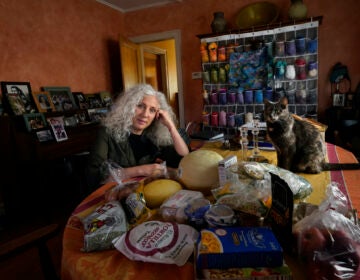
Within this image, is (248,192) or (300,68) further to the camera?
(300,68)

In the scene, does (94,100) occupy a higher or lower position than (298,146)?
A: higher

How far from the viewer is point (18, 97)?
2.61 metres

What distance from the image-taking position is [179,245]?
557mm

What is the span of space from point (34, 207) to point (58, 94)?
1415mm

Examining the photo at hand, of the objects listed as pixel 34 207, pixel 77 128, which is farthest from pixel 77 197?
pixel 77 128

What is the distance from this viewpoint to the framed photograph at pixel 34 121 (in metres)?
2.48

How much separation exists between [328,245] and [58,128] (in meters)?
2.78

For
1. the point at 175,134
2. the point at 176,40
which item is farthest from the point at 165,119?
the point at 176,40

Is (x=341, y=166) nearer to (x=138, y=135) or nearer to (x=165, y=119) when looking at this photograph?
(x=165, y=119)

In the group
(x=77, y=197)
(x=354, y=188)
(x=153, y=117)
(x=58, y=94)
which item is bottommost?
(x=77, y=197)

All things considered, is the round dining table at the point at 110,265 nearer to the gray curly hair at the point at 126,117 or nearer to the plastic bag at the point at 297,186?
the plastic bag at the point at 297,186

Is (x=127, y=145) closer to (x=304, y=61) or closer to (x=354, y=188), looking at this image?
(x=354, y=188)

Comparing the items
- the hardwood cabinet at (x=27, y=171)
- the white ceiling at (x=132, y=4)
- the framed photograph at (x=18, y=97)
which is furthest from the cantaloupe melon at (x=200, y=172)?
the white ceiling at (x=132, y=4)

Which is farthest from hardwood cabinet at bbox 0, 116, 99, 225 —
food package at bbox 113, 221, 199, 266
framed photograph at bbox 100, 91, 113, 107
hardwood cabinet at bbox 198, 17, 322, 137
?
hardwood cabinet at bbox 198, 17, 322, 137
